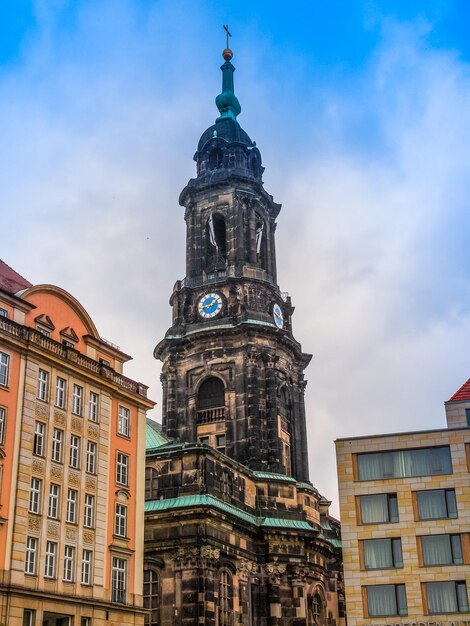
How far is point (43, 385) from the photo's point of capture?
43.3 metres

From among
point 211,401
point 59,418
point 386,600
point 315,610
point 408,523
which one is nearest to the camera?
point 59,418

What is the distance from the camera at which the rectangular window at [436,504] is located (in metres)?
44.3

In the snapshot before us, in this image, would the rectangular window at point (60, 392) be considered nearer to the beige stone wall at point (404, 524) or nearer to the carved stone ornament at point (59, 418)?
the carved stone ornament at point (59, 418)

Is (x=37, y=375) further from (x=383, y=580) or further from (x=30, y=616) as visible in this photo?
(x=383, y=580)

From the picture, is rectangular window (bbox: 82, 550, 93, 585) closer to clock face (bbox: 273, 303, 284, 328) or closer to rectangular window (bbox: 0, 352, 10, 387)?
rectangular window (bbox: 0, 352, 10, 387)

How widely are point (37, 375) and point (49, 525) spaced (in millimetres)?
7006

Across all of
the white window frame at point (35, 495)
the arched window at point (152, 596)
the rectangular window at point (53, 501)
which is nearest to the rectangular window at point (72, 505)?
the rectangular window at point (53, 501)

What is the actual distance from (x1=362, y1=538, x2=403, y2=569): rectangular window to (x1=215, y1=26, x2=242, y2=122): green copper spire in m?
48.9

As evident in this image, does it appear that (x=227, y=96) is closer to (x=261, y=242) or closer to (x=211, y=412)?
(x=261, y=242)

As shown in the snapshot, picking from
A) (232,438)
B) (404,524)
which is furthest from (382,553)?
(232,438)

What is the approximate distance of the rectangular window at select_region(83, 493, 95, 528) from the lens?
43719 millimetres

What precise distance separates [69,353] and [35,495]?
24.8 feet

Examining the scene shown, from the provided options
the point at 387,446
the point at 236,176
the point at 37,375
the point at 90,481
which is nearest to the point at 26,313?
the point at 37,375

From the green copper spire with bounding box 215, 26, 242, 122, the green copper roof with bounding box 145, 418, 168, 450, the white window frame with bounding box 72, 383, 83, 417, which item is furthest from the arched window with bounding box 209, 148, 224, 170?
the white window frame with bounding box 72, 383, 83, 417
